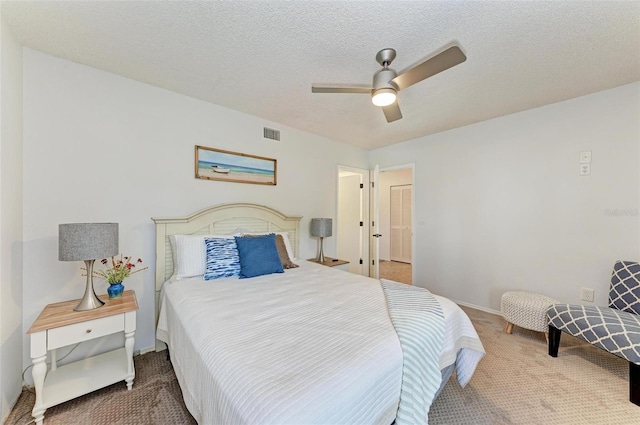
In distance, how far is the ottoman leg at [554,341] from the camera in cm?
222

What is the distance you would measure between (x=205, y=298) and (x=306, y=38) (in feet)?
6.50

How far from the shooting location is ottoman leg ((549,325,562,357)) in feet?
7.29

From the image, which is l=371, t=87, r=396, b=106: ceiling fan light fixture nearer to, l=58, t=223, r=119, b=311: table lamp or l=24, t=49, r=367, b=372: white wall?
l=24, t=49, r=367, b=372: white wall

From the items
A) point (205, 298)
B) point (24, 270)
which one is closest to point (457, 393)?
point (205, 298)

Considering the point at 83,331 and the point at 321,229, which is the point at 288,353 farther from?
the point at 321,229

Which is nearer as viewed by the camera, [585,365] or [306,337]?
[306,337]

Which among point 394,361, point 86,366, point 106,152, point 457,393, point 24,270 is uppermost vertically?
point 106,152

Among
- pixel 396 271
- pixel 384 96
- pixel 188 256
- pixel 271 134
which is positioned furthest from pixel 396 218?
pixel 188 256

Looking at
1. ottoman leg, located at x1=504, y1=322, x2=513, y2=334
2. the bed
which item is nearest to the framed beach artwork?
the bed

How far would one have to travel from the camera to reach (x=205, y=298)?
1.71m

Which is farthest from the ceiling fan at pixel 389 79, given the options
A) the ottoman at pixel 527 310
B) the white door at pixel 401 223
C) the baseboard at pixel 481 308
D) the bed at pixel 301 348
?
the white door at pixel 401 223

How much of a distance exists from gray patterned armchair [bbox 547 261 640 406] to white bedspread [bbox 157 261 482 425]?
1.11 m

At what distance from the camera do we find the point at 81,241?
1.64m

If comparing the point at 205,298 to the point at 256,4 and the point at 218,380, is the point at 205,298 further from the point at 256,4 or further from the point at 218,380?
the point at 256,4
